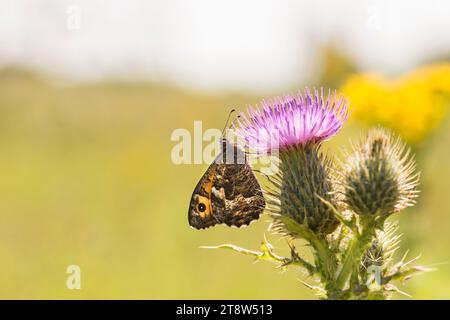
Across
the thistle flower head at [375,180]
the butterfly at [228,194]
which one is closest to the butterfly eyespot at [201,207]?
the butterfly at [228,194]

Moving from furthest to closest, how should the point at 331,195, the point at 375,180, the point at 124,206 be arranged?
the point at 124,206, the point at 331,195, the point at 375,180

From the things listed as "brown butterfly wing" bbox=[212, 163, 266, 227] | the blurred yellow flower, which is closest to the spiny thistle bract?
"brown butterfly wing" bbox=[212, 163, 266, 227]

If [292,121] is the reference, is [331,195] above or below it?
below

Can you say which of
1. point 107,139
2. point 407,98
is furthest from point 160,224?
point 407,98

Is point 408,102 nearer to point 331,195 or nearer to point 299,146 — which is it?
Result: point 299,146

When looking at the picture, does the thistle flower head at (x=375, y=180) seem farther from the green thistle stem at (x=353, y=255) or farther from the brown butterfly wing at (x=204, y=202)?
the brown butterfly wing at (x=204, y=202)

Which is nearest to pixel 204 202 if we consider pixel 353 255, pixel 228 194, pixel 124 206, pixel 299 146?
pixel 228 194
